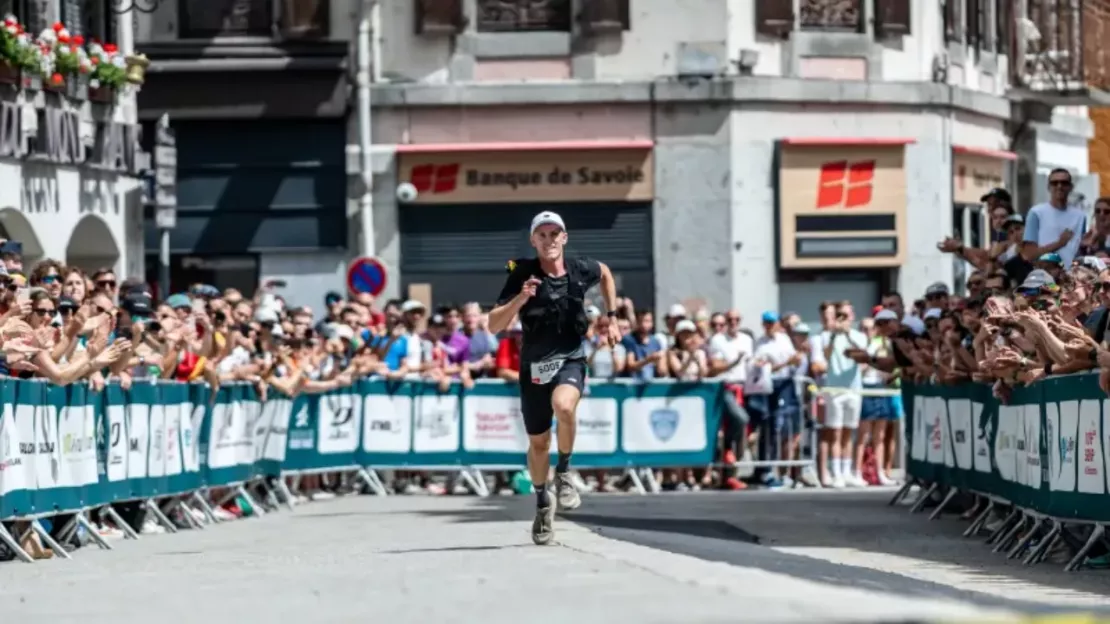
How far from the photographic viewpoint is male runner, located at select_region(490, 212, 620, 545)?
56.6 ft

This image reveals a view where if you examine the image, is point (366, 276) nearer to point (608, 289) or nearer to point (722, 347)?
Result: point (722, 347)

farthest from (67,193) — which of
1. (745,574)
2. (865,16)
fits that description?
(745,574)

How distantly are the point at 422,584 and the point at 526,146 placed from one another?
84.4ft

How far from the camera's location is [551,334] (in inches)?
688

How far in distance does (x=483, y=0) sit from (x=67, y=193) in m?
9.30

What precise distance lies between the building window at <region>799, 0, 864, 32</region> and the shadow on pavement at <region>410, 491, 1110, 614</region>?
11923mm

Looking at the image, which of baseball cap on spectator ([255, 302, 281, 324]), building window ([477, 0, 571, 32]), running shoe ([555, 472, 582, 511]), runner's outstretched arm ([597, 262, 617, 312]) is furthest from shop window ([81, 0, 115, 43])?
running shoe ([555, 472, 582, 511])

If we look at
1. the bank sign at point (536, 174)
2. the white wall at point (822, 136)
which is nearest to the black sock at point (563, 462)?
the white wall at point (822, 136)

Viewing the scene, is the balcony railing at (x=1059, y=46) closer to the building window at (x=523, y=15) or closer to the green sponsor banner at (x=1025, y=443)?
the building window at (x=523, y=15)

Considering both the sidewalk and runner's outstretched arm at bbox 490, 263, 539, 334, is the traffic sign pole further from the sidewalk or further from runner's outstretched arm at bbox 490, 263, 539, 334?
runner's outstretched arm at bbox 490, 263, 539, 334

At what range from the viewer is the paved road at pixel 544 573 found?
11273 mm

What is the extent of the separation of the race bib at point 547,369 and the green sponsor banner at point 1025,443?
3.33m

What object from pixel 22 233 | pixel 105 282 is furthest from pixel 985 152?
pixel 105 282

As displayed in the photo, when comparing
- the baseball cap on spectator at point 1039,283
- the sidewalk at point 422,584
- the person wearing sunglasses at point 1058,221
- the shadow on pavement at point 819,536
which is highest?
the person wearing sunglasses at point 1058,221
